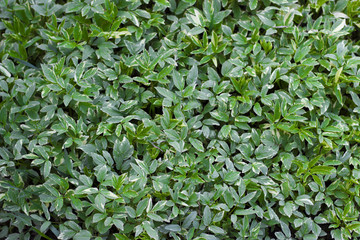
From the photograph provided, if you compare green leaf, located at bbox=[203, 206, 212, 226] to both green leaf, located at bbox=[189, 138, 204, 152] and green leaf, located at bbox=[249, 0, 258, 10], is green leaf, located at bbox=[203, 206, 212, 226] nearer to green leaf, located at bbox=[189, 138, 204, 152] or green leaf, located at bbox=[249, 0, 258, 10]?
green leaf, located at bbox=[189, 138, 204, 152]

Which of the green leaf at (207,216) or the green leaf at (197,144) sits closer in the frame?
the green leaf at (207,216)

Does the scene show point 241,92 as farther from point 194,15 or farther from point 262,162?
point 194,15

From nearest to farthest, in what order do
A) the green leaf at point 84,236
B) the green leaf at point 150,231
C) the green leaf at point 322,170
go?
the green leaf at point 150,231 → the green leaf at point 84,236 → the green leaf at point 322,170

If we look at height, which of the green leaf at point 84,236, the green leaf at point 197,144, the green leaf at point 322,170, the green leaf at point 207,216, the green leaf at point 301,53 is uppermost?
the green leaf at point 301,53

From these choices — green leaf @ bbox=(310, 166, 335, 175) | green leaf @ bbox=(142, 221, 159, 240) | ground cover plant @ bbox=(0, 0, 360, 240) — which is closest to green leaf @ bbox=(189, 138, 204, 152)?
ground cover plant @ bbox=(0, 0, 360, 240)

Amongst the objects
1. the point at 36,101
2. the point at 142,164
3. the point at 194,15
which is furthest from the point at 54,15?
the point at 142,164

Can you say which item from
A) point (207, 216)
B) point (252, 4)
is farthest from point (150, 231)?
point (252, 4)

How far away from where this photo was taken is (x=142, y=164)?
7.30ft

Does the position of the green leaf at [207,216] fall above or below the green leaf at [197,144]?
below

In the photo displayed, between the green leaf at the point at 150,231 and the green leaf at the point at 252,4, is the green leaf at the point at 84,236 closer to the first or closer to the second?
the green leaf at the point at 150,231

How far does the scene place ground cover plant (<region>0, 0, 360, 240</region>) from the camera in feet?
7.33

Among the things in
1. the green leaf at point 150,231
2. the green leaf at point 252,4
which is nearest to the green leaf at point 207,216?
the green leaf at point 150,231

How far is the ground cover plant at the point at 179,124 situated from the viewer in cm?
223

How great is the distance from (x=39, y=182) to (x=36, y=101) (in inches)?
18.6
